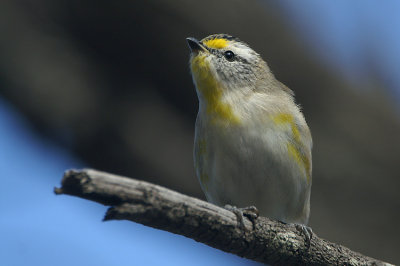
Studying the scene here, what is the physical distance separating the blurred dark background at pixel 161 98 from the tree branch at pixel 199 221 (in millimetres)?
2574

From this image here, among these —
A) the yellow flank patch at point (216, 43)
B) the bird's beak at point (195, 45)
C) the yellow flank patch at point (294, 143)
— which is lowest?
the yellow flank patch at point (294, 143)

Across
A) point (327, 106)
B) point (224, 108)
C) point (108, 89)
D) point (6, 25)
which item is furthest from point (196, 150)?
point (6, 25)

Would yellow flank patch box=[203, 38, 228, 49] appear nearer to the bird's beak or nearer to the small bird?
the small bird

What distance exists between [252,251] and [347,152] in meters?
3.19

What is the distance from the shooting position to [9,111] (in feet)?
20.4

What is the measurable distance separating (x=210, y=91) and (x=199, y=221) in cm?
243

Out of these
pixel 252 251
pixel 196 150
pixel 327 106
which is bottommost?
pixel 252 251

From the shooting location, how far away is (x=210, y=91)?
5395 millimetres

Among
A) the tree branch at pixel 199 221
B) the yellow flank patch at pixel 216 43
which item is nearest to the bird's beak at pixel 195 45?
the yellow flank patch at pixel 216 43

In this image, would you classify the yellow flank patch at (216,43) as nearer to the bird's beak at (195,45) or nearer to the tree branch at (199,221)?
the bird's beak at (195,45)

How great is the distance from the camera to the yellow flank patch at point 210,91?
5145 millimetres

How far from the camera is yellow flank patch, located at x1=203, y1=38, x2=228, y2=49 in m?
5.75

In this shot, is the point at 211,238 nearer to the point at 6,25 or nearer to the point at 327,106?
the point at 327,106

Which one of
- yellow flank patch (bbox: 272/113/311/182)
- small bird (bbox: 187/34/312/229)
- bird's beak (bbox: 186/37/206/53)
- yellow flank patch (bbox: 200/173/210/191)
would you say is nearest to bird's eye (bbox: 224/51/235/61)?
small bird (bbox: 187/34/312/229)
